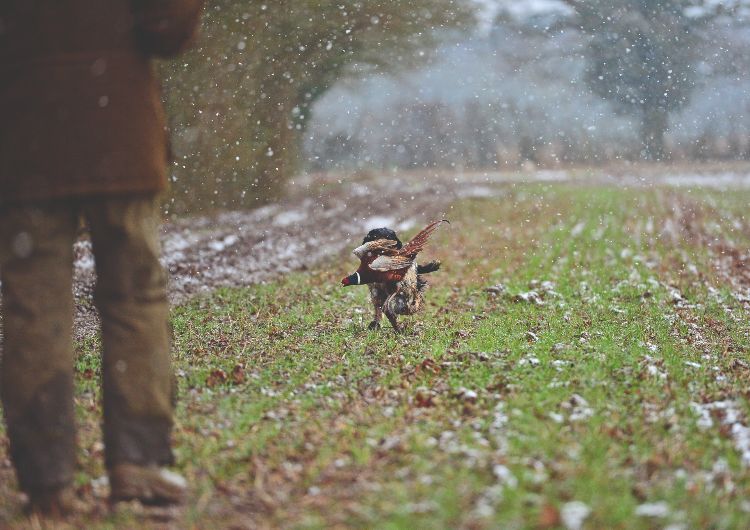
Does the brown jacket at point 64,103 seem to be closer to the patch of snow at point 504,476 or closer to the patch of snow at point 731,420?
the patch of snow at point 504,476

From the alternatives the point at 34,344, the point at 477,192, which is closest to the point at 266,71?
the point at 477,192

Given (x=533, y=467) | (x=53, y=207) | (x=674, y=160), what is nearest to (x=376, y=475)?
(x=533, y=467)

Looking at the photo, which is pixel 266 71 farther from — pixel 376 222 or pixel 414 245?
pixel 414 245

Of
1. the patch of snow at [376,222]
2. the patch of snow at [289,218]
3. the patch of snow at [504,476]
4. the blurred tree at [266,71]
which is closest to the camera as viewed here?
the patch of snow at [504,476]

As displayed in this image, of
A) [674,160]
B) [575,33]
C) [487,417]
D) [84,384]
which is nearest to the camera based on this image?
[487,417]

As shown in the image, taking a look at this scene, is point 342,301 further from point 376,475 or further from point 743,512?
point 743,512

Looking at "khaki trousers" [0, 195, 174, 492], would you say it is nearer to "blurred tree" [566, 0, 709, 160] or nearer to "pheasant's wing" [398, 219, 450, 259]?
"pheasant's wing" [398, 219, 450, 259]

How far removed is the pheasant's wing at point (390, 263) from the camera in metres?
7.41

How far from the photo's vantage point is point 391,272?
296 inches

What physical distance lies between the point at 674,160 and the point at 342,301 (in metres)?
34.8

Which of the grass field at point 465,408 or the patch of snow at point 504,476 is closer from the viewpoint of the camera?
the grass field at point 465,408

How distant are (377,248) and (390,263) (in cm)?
19

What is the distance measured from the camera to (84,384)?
5.98m

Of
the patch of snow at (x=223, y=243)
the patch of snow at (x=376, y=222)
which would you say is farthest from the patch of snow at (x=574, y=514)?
the patch of snow at (x=376, y=222)
